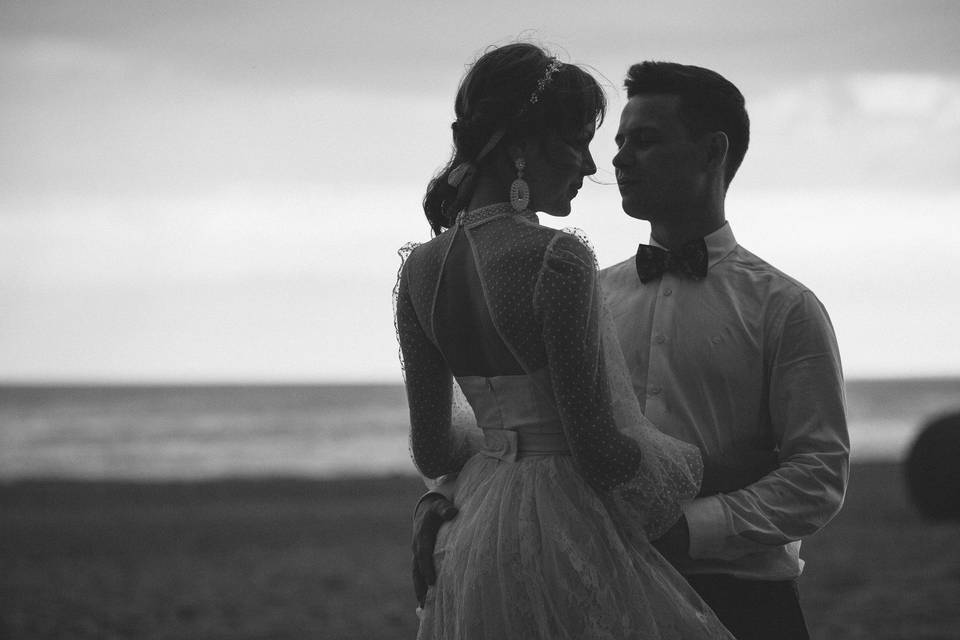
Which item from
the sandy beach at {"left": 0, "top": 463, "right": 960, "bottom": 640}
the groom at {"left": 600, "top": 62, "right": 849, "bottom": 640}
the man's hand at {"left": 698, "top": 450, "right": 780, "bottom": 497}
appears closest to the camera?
the groom at {"left": 600, "top": 62, "right": 849, "bottom": 640}

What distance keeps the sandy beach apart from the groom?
468 cm

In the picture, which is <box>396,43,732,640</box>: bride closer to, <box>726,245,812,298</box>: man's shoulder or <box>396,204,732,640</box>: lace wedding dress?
<box>396,204,732,640</box>: lace wedding dress

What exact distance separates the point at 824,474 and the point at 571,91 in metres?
1.16

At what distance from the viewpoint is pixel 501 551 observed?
2205 millimetres

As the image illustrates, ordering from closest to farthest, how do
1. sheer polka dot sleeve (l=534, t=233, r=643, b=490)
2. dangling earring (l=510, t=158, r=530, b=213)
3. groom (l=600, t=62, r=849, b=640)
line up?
sheer polka dot sleeve (l=534, t=233, r=643, b=490) < dangling earring (l=510, t=158, r=530, b=213) < groom (l=600, t=62, r=849, b=640)

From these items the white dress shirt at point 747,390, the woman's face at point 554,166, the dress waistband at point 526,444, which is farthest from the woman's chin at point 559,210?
the white dress shirt at point 747,390

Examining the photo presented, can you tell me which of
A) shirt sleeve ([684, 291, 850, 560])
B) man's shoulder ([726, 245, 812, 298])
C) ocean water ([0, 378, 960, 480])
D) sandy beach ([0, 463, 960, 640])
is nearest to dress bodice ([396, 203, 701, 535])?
shirt sleeve ([684, 291, 850, 560])

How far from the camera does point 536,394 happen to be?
2.24m

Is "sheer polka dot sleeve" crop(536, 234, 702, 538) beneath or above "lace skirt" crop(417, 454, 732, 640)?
above

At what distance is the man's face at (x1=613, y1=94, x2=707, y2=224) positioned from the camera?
2.84m

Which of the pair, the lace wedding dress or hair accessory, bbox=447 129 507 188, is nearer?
the lace wedding dress

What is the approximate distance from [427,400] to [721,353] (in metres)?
0.83

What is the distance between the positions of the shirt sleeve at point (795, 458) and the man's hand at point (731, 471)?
0.08 m

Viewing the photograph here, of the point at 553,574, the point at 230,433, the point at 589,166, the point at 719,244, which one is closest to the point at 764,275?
the point at 719,244
